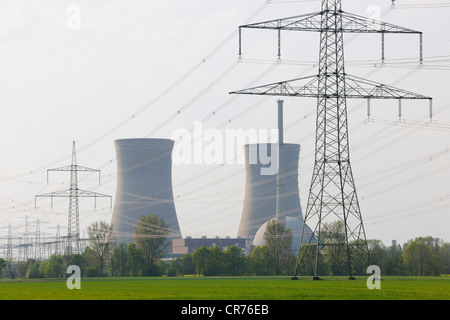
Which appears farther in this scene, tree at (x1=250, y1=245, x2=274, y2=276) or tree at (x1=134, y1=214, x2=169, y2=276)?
tree at (x1=134, y1=214, x2=169, y2=276)

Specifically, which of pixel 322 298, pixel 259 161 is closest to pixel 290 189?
pixel 259 161

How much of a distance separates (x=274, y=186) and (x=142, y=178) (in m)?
26.1

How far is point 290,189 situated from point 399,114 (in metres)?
86.1

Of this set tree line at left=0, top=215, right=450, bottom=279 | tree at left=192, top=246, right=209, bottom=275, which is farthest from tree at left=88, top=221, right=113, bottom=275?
tree at left=192, top=246, right=209, bottom=275

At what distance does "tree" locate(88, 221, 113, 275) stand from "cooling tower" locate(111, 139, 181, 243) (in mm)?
19548

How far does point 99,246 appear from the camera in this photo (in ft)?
301

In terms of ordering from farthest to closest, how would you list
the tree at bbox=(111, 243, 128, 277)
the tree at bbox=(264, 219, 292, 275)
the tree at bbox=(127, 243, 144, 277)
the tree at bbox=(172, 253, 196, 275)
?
the tree at bbox=(172, 253, 196, 275), the tree at bbox=(264, 219, 292, 275), the tree at bbox=(111, 243, 128, 277), the tree at bbox=(127, 243, 144, 277)

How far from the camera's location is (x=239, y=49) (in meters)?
40.3

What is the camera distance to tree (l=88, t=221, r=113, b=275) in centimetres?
8981

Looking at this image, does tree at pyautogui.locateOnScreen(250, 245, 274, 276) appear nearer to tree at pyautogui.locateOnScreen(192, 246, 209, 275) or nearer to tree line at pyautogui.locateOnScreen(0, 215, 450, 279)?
tree line at pyautogui.locateOnScreen(0, 215, 450, 279)

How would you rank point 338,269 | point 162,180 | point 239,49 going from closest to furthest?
point 239,49
point 338,269
point 162,180

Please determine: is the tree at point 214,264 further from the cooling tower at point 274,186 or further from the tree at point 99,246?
the cooling tower at point 274,186
